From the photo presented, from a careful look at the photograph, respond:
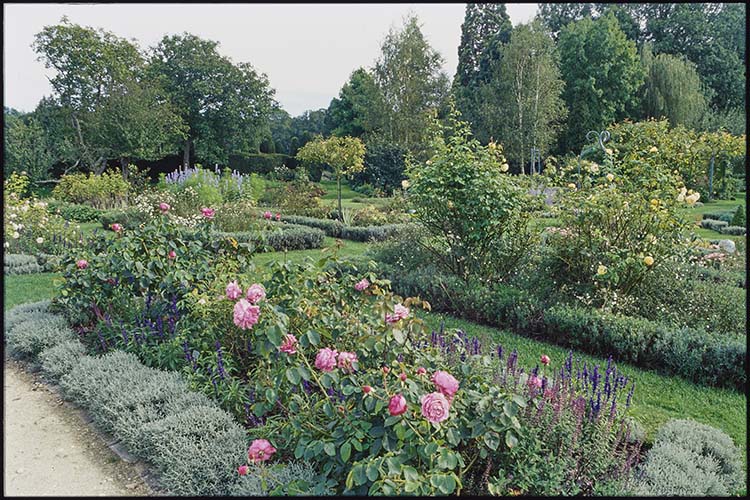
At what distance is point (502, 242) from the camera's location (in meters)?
5.62

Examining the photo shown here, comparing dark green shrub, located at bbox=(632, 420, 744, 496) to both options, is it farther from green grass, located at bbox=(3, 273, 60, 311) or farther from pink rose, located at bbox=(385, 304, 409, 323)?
green grass, located at bbox=(3, 273, 60, 311)

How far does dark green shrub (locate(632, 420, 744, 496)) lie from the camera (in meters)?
2.18

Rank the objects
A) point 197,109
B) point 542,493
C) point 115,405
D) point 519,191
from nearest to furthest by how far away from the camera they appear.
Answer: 1. point 542,493
2. point 115,405
3. point 519,191
4. point 197,109

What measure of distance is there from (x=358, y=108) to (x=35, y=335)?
25744 mm

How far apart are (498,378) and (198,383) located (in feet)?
5.76

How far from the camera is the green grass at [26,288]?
5.71 m

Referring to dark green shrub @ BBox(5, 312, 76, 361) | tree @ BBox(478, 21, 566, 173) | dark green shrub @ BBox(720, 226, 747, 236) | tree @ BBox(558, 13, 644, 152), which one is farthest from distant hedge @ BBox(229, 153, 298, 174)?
dark green shrub @ BBox(5, 312, 76, 361)

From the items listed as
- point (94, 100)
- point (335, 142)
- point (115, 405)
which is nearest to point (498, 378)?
point (115, 405)

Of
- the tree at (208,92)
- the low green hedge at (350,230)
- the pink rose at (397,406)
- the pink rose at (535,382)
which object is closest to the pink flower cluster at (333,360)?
the pink rose at (397,406)

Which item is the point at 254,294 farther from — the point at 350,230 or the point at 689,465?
the point at 350,230

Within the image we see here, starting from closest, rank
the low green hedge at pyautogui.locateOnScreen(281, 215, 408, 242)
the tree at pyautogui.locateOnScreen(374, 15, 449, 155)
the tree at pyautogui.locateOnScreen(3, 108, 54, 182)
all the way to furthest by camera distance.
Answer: the low green hedge at pyautogui.locateOnScreen(281, 215, 408, 242) → the tree at pyautogui.locateOnScreen(3, 108, 54, 182) → the tree at pyautogui.locateOnScreen(374, 15, 449, 155)

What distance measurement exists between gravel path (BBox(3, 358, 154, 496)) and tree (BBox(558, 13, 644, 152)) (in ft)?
87.4

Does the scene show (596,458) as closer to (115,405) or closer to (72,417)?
(115,405)

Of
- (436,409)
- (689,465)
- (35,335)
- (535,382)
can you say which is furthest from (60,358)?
(689,465)
